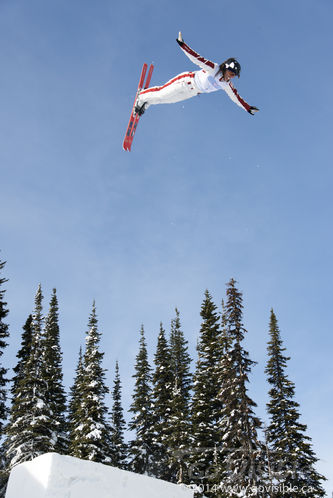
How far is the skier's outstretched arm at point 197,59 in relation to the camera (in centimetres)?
1226

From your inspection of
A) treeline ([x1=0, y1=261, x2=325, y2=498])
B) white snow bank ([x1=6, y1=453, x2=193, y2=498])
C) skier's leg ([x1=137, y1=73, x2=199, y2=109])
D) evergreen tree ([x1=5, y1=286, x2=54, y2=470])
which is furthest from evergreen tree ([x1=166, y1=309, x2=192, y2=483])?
skier's leg ([x1=137, y1=73, x2=199, y2=109])

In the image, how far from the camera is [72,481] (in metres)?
11.6

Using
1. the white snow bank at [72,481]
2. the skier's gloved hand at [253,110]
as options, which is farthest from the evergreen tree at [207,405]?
the skier's gloved hand at [253,110]

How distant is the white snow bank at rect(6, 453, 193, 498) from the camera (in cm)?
1130

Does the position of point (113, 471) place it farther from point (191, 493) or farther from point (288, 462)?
point (288, 462)

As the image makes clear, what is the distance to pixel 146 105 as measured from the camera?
16625 millimetres

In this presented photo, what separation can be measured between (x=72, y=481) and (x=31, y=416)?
691 inches

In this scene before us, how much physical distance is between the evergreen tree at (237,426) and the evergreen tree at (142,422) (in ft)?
31.5

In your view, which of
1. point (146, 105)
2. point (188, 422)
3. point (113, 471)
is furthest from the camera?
point (188, 422)

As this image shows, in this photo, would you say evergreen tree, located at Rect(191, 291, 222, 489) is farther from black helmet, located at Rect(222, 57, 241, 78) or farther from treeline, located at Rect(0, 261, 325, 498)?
black helmet, located at Rect(222, 57, 241, 78)

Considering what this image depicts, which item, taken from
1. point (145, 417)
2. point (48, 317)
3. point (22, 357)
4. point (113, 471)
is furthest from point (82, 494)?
point (48, 317)

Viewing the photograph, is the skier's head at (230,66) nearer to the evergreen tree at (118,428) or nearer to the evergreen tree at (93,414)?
the evergreen tree at (93,414)

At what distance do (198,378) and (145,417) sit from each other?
25.0ft

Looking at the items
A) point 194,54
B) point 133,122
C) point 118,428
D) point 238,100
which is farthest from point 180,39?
point 118,428
